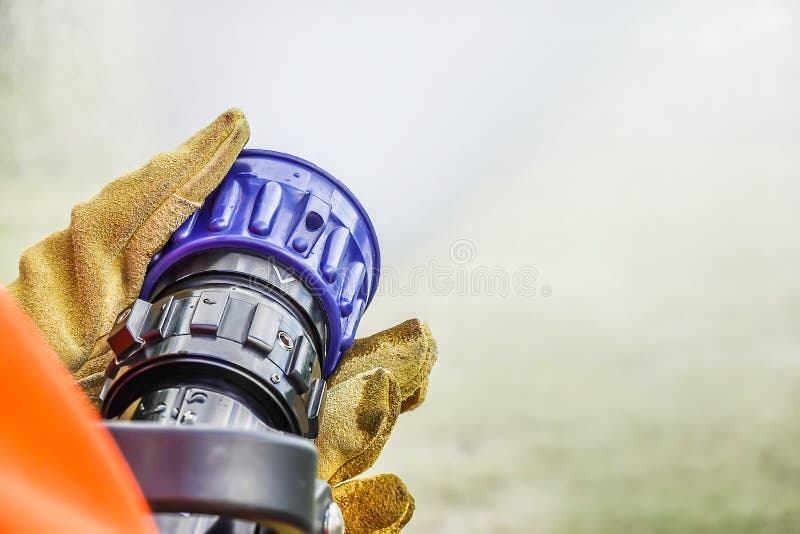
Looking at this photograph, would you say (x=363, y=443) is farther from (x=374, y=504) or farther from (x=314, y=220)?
(x=314, y=220)

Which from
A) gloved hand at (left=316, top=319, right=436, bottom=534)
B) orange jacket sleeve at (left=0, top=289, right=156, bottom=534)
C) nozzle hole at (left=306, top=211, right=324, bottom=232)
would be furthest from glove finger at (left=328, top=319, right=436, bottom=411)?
orange jacket sleeve at (left=0, top=289, right=156, bottom=534)

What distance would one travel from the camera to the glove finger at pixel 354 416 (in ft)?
2.58

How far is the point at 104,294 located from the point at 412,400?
0.37 metres

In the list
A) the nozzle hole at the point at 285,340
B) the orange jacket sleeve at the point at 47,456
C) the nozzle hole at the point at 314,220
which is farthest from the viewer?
the nozzle hole at the point at 314,220

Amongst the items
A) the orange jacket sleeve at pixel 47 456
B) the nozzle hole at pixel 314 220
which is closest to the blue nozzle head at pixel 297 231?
the nozzle hole at pixel 314 220

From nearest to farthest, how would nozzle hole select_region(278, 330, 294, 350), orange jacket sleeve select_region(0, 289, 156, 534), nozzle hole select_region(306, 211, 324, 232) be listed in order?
orange jacket sleeve select_region(0, 289, 156, 534), nozzle hole select_region(278, 330, 294, 350), nozzle hole select_region(306, 211, 324, 232)

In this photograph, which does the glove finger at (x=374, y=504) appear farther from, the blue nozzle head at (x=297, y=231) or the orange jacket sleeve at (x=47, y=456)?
the orange jacket sleeve at (x=47, y=456)

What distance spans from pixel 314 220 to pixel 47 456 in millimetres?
594

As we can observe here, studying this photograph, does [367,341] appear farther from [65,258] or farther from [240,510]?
[240,510]

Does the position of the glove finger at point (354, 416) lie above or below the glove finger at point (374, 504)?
above

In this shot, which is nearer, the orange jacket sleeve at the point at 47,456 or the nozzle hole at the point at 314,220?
the orange jacket sleeve at the point at 47,456

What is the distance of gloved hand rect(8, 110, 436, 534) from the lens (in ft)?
2.40

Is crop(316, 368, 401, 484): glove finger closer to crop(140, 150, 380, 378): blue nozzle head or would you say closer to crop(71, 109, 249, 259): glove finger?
crop(140, 150, 380, 378): blue nozzle head

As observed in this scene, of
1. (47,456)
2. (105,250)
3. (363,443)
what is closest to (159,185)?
(105,250)
